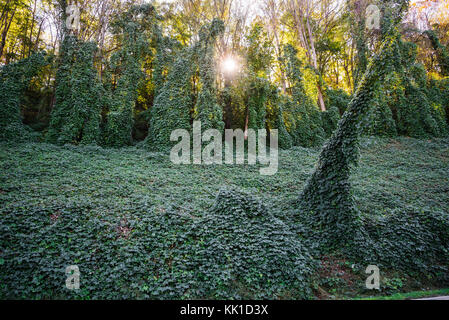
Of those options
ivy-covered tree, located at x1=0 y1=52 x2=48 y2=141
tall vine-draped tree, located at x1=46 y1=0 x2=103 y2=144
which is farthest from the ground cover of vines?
ivy-covered tree, located at x1=0 y1=52 x2=48 y2=141

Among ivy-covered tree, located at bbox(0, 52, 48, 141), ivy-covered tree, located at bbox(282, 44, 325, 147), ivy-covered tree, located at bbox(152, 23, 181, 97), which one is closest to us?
ivy-covered tree, located at bbox(0, 52, 48, 141)

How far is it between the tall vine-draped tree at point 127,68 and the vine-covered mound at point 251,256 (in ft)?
30.5

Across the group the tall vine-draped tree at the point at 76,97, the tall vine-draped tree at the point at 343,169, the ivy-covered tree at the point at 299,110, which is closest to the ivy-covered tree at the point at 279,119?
the ivy-covered tree at the point at 299,110

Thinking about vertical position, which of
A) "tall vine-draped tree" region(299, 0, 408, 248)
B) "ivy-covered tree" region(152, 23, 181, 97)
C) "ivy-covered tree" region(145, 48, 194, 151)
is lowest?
"tall vine-draped tree" region(299, 0, 408, 248)

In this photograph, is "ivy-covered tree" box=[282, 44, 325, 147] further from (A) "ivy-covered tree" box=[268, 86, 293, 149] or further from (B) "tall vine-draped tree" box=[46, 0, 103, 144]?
(B) "tall vine-draped tree" box=[46, 0, 103, 144]

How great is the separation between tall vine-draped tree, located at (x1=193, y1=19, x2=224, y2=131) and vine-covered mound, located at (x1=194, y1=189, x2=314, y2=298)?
709 cm

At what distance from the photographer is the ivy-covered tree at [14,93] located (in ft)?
34.3

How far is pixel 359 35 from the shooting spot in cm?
1691

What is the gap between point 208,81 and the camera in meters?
12.3

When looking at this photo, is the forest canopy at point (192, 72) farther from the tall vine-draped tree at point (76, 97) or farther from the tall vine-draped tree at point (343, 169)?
the tall vine-draped tree at point (343, 169)

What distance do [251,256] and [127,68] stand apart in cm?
1320

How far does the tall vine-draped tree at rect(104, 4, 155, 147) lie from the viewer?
40.4ft

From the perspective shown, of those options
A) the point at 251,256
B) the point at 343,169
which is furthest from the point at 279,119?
the point at 251,256

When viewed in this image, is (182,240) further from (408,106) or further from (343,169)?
(408,106)
